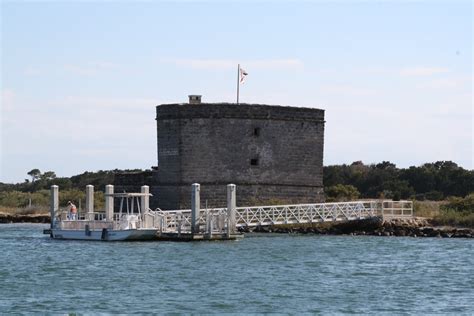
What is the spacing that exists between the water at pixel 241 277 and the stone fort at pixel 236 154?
9.68m

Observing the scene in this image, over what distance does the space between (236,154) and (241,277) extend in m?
22.5

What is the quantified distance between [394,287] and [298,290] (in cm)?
263

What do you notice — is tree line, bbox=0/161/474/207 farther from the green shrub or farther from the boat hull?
the boat hull

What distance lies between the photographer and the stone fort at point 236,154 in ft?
171

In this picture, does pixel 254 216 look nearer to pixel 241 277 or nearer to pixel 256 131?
pixel 256 131

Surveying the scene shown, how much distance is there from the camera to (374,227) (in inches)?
1873

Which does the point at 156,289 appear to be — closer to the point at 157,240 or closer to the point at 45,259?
the point at 45,259

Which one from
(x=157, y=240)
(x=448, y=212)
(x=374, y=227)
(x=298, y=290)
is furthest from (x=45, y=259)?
(x=448, y=212)

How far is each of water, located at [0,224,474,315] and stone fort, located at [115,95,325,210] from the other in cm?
968

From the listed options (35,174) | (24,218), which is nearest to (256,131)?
(24,218)

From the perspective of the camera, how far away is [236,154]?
172 ft

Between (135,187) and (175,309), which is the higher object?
(135,187)

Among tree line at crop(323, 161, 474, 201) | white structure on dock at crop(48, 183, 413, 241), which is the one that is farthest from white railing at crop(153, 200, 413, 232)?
tree line at crop(323, 161, 474, 201)

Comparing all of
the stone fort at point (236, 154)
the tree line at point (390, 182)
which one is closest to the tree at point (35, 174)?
the tree line at point (390, 182)
